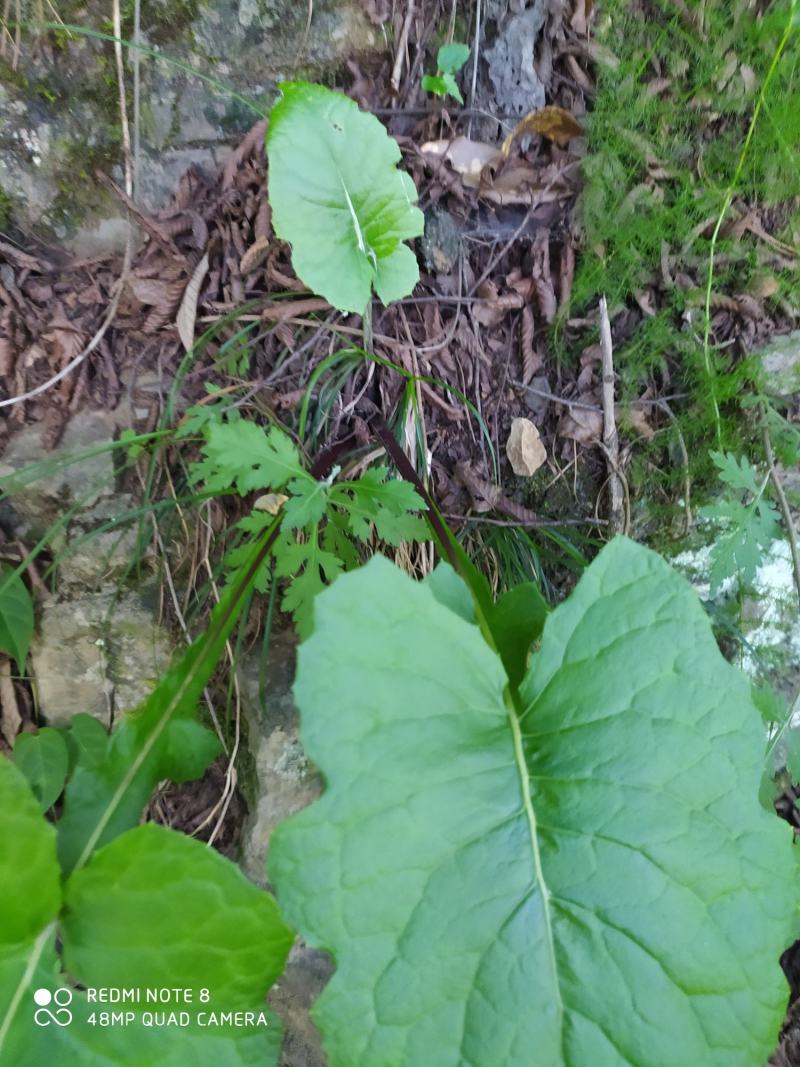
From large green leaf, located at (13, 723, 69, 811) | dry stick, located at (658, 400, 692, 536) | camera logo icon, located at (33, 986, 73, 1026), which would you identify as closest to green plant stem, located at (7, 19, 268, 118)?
dry stick, located at (658, 400, 692, 536)

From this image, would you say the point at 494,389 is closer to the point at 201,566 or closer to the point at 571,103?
the point at 571,103

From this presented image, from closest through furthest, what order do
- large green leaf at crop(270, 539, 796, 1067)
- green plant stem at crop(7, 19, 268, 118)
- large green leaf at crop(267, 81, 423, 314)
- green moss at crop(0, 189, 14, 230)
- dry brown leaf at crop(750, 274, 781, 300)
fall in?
large green leaf at crop(270, 539, 796, 1067) → large green leaf at crop(267, 81, 423, 314) → green plant stem at crop(7, 19, 268, 118) → green moss at crop(0, 189, 14, 230) → dry brown leaf at crop(750, 274, 781, 300)

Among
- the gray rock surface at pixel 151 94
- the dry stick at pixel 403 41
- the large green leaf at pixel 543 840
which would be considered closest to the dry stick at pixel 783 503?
the large green leaf at pixel 543 840

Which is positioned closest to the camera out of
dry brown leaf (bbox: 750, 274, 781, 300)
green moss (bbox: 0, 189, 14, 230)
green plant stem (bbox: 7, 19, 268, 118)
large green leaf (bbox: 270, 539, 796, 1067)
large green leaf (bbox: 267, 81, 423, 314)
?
large green leaf (bbox: 270, 539, 796, 1067)

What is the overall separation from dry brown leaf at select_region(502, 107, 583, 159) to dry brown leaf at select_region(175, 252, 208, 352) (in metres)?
0.93

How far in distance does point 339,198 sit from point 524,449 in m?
0.84

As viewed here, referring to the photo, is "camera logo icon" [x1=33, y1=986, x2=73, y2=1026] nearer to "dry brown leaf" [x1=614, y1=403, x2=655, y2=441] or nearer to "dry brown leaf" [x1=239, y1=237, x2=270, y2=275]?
"dry brown leaf" [x1=239, y1=237, x2=270, y2=275]

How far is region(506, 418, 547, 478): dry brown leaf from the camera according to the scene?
6.59 feet

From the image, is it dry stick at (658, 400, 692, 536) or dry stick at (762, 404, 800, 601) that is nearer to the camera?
dry stick at (762, 404, 800, 601)

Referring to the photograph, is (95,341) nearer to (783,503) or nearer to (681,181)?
(681,181)

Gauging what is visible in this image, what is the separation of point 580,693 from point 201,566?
1216 mm

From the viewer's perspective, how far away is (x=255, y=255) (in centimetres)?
191

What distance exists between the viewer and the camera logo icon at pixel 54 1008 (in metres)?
1.01

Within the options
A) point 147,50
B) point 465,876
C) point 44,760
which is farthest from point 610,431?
point 44,760
